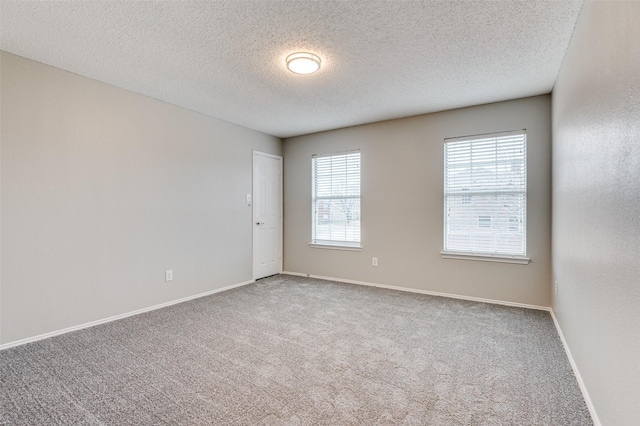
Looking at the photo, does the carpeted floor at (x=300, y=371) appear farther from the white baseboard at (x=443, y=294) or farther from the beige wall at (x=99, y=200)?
the beige wall at (x=99, y=200)

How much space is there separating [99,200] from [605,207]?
409cm

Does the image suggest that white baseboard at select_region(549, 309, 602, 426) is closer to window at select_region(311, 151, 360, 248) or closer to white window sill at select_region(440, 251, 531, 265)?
white window sill at select_region(440, 251, 531, 265)

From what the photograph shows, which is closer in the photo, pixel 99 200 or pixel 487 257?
pixel 99 200

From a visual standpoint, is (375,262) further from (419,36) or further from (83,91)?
(83,91)

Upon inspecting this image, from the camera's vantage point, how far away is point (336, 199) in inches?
203

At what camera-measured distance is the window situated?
16.3 ft

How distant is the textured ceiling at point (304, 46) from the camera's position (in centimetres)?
207

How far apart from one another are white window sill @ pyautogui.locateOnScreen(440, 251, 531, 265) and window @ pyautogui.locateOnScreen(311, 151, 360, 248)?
137 centimetres

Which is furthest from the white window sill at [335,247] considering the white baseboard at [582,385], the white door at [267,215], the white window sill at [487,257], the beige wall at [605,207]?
the beige wall at [605,207]

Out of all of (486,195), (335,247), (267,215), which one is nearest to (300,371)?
(335,247)

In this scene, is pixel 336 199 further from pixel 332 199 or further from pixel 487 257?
pixel 487 257

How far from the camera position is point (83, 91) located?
3.07 meters

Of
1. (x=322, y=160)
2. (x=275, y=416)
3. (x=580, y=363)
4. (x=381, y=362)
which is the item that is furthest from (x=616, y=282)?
(x=322, y=160)

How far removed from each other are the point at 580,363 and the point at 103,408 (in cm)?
303
